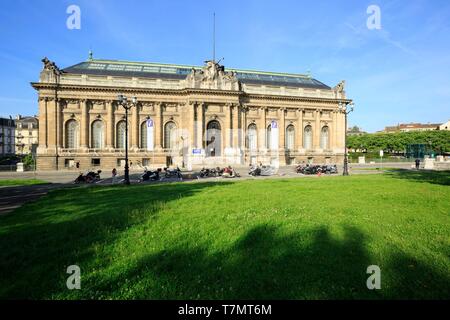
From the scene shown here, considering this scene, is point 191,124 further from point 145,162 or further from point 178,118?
point 145,162

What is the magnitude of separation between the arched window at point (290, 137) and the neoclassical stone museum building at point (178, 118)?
0.22 metres

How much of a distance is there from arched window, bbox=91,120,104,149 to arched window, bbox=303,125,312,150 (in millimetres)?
40276

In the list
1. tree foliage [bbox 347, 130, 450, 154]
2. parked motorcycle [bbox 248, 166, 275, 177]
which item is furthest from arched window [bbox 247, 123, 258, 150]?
tree foliage [bbox 347, 130, 450, 154]

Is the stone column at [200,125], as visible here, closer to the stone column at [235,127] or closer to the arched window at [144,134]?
the stone column at [235,127]

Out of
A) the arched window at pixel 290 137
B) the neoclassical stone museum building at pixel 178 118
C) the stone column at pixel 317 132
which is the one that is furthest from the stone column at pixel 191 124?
the stone column at pixel 317 132

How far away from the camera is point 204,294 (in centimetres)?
452

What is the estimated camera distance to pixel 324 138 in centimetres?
5634

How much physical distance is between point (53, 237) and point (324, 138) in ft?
185

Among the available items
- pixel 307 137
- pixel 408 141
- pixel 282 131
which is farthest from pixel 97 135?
pixel 408 141

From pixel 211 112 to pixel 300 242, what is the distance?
4246cm

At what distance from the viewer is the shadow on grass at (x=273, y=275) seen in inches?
177

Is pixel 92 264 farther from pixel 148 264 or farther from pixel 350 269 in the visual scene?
pixel 350 269

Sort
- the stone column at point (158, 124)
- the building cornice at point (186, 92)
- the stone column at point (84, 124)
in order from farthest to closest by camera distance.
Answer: the stone column at point (158, 124) → the stone column at point (84, 124) → the building cornice at point (186, 92)

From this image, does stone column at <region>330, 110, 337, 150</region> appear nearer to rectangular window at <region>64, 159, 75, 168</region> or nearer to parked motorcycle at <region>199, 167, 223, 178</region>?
parked motorcycle at <region>199, 167, 223, 178</region>
